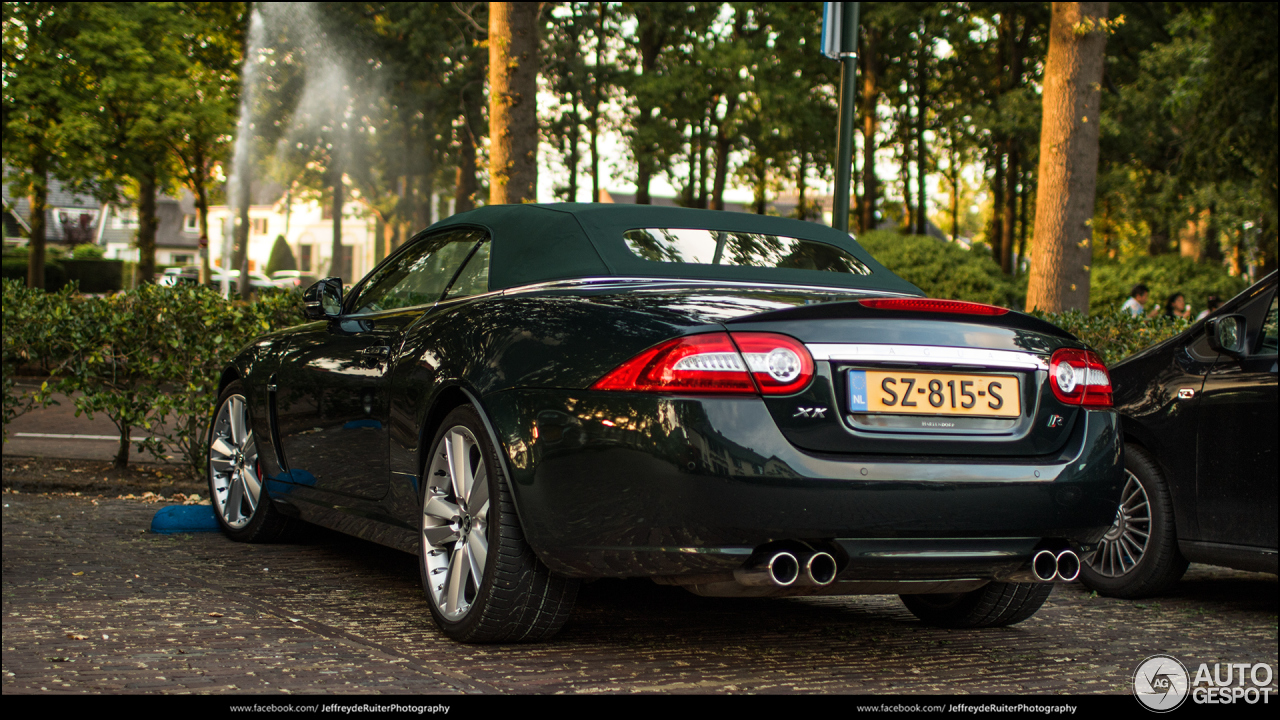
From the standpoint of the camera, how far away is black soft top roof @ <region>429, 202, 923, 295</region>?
14.6ft

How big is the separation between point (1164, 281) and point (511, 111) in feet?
59.8

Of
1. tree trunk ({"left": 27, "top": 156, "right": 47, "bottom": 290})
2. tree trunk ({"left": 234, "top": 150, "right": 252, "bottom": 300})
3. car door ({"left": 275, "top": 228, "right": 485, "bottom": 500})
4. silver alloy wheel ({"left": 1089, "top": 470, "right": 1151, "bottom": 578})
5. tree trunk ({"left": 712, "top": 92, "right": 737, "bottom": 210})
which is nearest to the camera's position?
car door ({"left": 275, "top": 228, "right": 485, "bottom": 500})

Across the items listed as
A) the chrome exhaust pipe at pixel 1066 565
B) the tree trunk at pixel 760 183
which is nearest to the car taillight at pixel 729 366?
the chrome exhaust pipe at pixel 1066 565

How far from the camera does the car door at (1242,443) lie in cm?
515

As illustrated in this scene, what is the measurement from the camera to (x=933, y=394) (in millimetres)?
3496

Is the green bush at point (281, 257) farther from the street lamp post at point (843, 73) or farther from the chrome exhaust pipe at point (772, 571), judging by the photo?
the chrome exhaust pipe at point (772, 571)

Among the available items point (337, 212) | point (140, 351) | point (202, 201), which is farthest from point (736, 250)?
point (337, 212)

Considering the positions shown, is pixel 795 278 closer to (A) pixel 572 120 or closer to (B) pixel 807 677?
(B) pixel 807 677

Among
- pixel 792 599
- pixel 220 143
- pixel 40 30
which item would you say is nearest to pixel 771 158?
pixel 220 143

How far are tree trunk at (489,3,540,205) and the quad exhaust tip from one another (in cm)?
789

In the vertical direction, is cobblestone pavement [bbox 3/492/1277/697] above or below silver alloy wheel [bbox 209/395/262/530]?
below

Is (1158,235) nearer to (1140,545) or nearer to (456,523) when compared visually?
(1140,545)

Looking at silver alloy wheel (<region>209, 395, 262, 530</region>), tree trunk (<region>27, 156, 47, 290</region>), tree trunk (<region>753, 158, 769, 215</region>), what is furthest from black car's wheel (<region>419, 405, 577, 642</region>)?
tree trunk (<region>753, 158, 769, 215</region>)

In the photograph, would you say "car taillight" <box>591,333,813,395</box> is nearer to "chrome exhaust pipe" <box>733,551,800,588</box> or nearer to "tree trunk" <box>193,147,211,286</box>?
"chrome exhaust pipe" <box>733,551,800,588</box>
